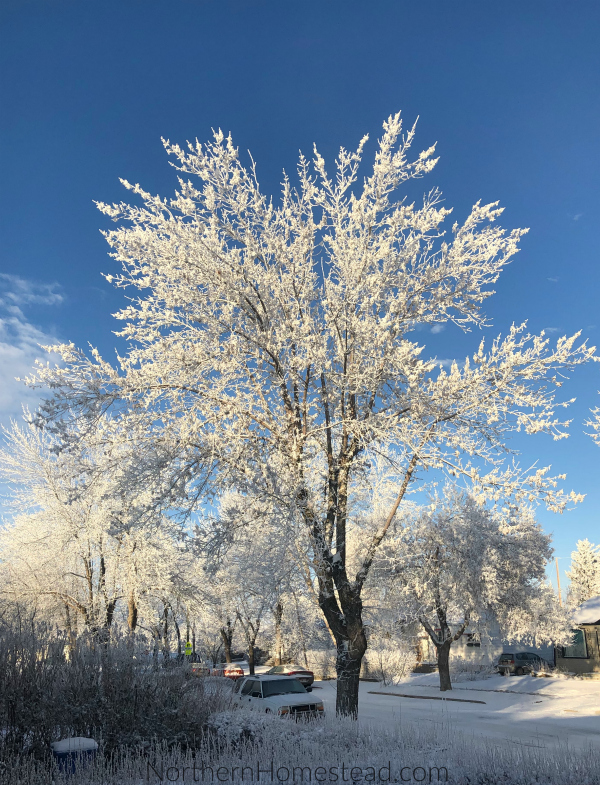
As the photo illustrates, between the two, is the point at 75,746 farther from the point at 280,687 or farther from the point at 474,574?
the point at 474,574

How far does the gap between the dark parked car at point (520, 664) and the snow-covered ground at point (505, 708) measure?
1136mm

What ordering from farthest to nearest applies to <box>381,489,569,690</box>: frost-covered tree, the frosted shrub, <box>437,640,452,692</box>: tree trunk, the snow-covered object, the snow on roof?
the frosted shrub < the snow on roof < <box>437,640,452,692</box>: tree trunk < <box>381,489,569,690</box>: frost-covered tree < the snow-covered object

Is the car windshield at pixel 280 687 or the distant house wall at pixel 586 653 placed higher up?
the car windshield at pixel 280 687

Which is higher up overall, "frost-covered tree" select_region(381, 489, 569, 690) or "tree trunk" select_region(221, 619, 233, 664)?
"frost-covered tree" select_region(381, 489, 569, 690)

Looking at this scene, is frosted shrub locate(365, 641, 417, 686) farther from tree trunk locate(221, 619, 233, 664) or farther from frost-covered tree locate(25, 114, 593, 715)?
frost-covered tree locate(25, 114, 593, 715)

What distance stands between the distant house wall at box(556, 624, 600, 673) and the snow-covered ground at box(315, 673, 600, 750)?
2622 mm

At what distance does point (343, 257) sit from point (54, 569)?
16.3m

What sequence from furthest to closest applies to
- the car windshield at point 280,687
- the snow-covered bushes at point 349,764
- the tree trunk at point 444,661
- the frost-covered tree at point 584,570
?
the frost-covered tree at point 584,570 → the tree trunk at point 444,661 → the car windshield at point 280,687 → the snow-covered bushes at point 349,764

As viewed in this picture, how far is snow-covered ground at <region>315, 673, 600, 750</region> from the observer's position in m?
12.6

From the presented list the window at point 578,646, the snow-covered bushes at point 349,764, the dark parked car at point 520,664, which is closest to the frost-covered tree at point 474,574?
the window at point 578,646

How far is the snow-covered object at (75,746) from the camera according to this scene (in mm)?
6984

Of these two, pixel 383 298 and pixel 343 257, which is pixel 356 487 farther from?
pixel 343 257

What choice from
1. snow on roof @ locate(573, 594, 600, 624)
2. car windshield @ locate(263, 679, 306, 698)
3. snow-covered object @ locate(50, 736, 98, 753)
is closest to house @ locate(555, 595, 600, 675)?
snow on roof @ locate(573, 594, 600, 624)

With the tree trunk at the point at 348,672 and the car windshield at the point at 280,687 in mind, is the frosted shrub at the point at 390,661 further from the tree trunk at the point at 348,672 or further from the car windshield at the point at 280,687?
the tree trunk at the point at 348,672
